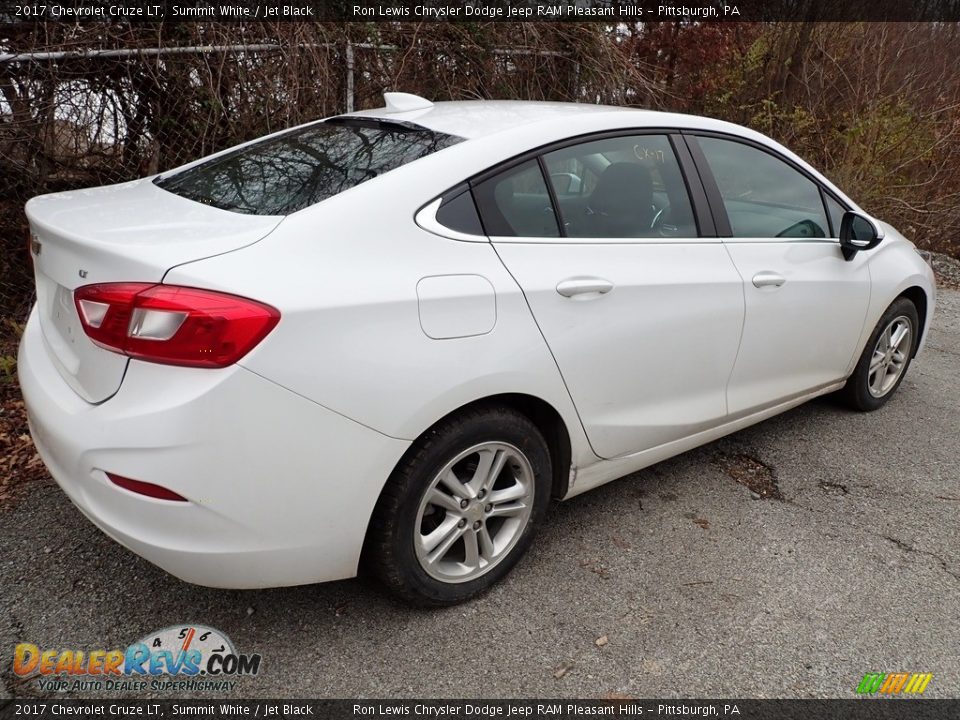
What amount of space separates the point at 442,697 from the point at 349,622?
0.41 meters

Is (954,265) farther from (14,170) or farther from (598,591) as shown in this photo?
(14,170)

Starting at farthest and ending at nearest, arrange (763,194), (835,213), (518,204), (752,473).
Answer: (835,213)
(752,473)
(763,194)
(518,204)

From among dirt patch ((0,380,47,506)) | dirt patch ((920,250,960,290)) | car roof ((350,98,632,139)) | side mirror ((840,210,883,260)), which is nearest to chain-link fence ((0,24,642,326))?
dirt patch ((0,380,47,506))

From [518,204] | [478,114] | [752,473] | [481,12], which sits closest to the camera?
[518,204]

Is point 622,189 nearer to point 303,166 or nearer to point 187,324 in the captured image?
point 303,166

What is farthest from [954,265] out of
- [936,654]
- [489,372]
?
[489,372]

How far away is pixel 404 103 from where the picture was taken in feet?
9.48

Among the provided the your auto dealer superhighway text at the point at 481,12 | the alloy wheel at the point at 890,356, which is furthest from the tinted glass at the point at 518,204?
the your auto dealer superhighway text at the point at 481,12

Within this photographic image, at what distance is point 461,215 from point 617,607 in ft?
4.43

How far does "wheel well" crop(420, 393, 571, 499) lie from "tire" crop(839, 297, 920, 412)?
6.99ft

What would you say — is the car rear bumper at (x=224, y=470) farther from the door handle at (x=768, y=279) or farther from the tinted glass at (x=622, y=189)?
the door handle at (x=768, y=279)

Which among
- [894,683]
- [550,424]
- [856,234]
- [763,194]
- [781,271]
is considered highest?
[763,194]

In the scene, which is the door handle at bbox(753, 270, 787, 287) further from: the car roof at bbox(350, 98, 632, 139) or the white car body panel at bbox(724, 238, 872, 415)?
the car roof at bbox(350, 98, 632, 139)

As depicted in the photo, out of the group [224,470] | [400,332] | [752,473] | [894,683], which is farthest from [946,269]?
[224,470]
